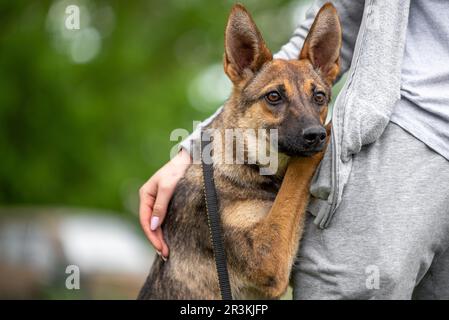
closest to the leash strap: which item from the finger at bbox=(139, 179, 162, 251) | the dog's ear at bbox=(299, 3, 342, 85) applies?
the finger at bbox=(139, 179, 162, 251)

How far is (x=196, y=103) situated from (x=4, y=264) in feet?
23.2

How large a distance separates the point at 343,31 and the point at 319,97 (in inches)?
20.7

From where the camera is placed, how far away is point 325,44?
159 inches

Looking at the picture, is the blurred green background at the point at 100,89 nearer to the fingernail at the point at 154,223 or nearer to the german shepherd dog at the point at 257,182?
the german shepherd dog at the point at 257,182

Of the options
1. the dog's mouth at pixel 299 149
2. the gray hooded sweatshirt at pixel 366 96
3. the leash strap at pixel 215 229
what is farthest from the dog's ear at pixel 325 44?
the leash strap at pixel 215 229

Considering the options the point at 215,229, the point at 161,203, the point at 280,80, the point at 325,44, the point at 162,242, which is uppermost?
the point at 325,44

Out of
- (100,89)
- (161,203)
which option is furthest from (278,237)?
(100,89)

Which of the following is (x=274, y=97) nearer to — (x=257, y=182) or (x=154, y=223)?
(x=257, y=182)

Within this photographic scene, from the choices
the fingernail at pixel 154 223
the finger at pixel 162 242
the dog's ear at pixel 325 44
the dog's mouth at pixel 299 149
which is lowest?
the finger at pixel 162 242

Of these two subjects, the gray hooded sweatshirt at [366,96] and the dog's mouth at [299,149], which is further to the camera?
the dog's mouth at [299,149]

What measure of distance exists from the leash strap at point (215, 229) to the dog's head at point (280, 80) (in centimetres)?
51

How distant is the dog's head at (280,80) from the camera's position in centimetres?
397

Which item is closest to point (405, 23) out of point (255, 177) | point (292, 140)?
point (292, 140)
